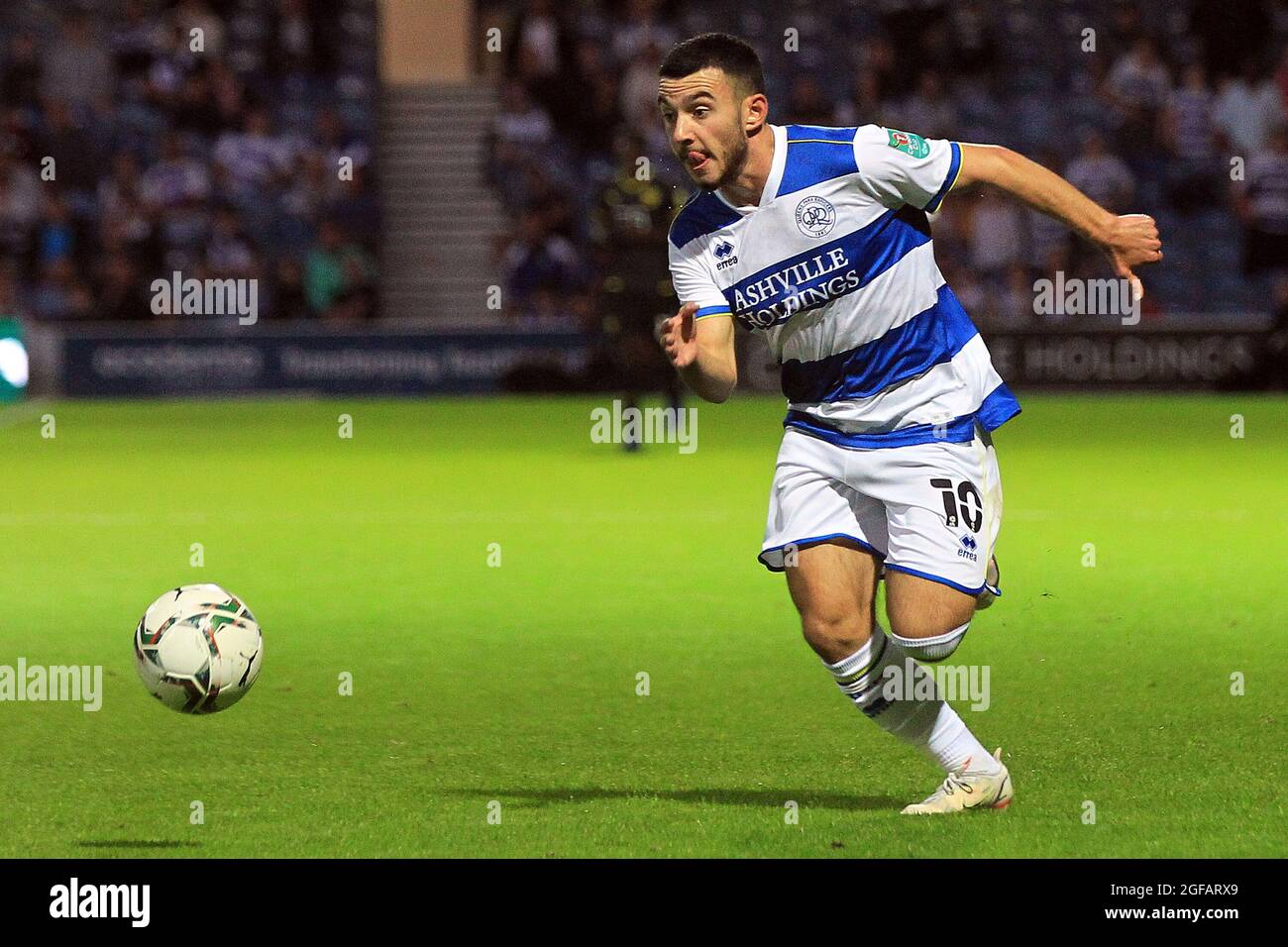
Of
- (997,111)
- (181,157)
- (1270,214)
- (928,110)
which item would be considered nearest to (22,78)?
(181,157)

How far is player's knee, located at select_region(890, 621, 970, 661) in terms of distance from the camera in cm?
553

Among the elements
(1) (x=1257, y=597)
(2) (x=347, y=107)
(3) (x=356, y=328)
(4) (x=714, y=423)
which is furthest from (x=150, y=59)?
(1) (x=1257, y=597)

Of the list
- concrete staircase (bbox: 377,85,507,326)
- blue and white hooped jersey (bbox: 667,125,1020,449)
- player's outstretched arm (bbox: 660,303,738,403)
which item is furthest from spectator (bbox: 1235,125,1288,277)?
player's outstretched arm (bbox: 660,303,738,403)

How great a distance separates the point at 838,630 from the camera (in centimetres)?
562

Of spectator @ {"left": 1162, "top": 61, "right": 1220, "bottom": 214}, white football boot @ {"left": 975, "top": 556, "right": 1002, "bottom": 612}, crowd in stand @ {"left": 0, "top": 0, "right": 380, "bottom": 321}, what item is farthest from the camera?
spectator @ {"left": 1162, "top": 61, "right": 1220, "bottom": 214}

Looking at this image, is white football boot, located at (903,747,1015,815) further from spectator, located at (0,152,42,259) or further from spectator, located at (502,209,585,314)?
spectator, located at (0,152,42,259)

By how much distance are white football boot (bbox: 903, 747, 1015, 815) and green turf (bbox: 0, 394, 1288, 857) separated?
0.25 feet

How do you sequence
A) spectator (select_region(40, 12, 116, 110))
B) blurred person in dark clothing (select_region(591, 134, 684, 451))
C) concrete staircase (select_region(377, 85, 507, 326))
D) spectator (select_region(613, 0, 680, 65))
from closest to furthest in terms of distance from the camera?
blurred person in dark clothing (select_region(591, 134, 684, 451)) < spectator (select_region(613, 0, 680, 65)) < spectator (select_region(40, 12, 116, 110)) < concrete staircase (select_region(377, 85, 507, 326))

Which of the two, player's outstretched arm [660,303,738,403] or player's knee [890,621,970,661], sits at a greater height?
player's outstretched arm [660,303,738,403]

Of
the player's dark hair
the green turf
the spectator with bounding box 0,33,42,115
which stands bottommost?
the green turf

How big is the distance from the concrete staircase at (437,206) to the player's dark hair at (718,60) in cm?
2036

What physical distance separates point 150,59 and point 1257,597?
20078 mm

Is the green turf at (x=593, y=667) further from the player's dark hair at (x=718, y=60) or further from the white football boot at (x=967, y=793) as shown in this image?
the player's dark hair at (x=718, y=60)

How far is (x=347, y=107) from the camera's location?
2667cm
